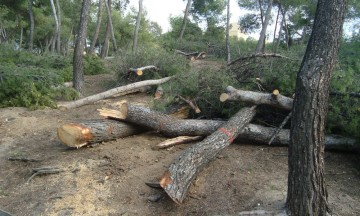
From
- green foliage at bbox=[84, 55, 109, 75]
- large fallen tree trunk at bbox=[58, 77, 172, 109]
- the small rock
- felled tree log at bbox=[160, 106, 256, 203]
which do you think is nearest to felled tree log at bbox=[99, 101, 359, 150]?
felled tree log at bbox=[160, 106, 256, 203]

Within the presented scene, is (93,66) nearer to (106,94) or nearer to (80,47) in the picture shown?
(80,47)

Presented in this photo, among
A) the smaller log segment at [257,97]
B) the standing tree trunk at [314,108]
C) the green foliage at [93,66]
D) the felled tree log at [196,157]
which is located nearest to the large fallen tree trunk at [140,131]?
the felled tree log at [196,157]

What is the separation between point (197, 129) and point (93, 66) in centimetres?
877

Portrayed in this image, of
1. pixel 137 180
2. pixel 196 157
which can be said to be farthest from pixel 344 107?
pixel 137 180

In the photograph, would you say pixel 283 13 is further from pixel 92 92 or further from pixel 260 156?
pixel 260 156

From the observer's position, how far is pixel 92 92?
1013 centimetres

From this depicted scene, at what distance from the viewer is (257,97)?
18.4 feet

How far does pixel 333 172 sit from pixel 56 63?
10157 mm

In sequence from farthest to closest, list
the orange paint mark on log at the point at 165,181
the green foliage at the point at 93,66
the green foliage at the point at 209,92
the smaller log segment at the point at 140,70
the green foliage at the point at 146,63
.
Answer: the green foliage at the point at 93,66
the green foliage at the point at 146,63
the smaller log segment at the point at 140,70
the green foliage at the point at 209,92
the orange paint mark on log at the point at 165,181

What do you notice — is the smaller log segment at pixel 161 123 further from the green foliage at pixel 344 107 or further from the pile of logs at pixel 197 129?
the green foliage at pixel 344 107

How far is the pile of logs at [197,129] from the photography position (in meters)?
5.00

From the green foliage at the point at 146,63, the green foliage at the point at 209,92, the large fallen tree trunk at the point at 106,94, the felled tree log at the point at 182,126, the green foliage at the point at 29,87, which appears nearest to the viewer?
the felled tree log at the point at 182,126

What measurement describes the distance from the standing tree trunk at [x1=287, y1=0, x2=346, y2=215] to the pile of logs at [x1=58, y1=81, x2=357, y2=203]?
1572 mm

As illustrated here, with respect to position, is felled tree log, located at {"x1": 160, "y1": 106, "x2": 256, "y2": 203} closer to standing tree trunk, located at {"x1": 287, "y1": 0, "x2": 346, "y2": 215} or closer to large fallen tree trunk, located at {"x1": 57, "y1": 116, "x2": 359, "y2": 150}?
large fallen tree trunk, located at {"x1": 57, "y1": 116, "x2": 359, "y2": 150}
